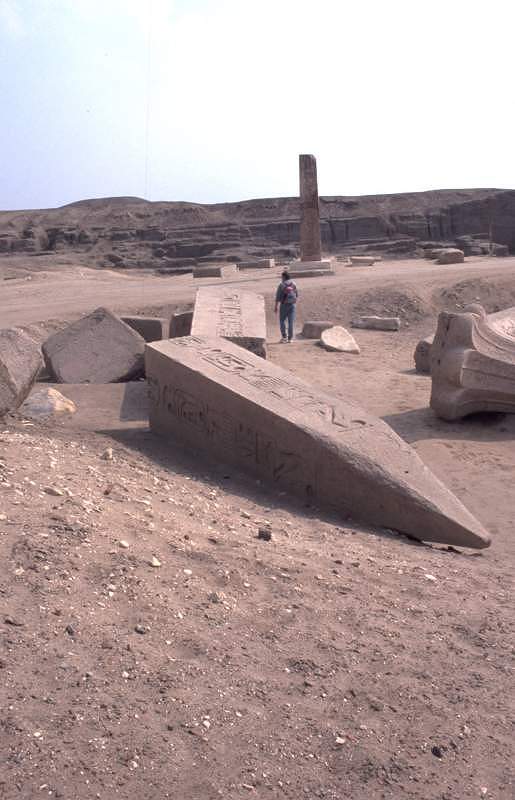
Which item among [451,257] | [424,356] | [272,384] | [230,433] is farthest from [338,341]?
[451,257]

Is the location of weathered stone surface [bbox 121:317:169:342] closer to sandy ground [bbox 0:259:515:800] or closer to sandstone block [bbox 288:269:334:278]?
sandy ground [bbox 0:259:515:800]

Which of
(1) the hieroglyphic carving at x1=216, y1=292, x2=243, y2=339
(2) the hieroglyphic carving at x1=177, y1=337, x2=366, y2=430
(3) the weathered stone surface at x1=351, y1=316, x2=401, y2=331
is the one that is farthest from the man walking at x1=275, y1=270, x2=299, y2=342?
(2) the hieroglyphic carving at x1=177, y1=337, x2=366, y2=430

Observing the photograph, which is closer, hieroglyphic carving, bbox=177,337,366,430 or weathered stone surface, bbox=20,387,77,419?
hieroglyphic carving, bbox=177,337,366,430

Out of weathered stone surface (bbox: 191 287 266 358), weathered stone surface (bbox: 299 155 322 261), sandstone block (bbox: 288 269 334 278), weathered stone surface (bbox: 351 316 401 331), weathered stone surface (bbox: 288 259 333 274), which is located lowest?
weathered stone surface (bbox: 351 316 401 331)

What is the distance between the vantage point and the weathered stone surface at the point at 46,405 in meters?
6.18

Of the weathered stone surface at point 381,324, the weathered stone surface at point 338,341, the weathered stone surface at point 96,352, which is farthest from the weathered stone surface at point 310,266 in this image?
the weathered stone surface at point 96,352

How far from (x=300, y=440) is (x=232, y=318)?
4.53 meters

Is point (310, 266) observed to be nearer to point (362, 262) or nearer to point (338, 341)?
point (362, 262)

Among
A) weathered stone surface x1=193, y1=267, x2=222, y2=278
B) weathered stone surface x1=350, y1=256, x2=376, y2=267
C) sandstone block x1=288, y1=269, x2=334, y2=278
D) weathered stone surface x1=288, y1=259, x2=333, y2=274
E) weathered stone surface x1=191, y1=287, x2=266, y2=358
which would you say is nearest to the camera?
weathered stone surface x1=191, y1=287, x2=266, y2=358

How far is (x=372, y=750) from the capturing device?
7.58 ft

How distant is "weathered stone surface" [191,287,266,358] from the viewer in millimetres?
8047

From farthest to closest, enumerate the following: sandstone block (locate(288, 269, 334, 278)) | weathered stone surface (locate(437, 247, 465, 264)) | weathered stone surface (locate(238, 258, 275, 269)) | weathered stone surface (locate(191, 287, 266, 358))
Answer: weathered stone surface (locate(238, 258, 275, 269)), weathered stone surface (locate(437, 247, 465, 264)), sandstone block (locate(288, 269, 334, 278)), weathered stone surface (locate(191, 287, 266, 358))

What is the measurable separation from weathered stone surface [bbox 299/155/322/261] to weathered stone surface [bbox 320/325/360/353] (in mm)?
9380

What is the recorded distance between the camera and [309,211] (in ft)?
65.2
